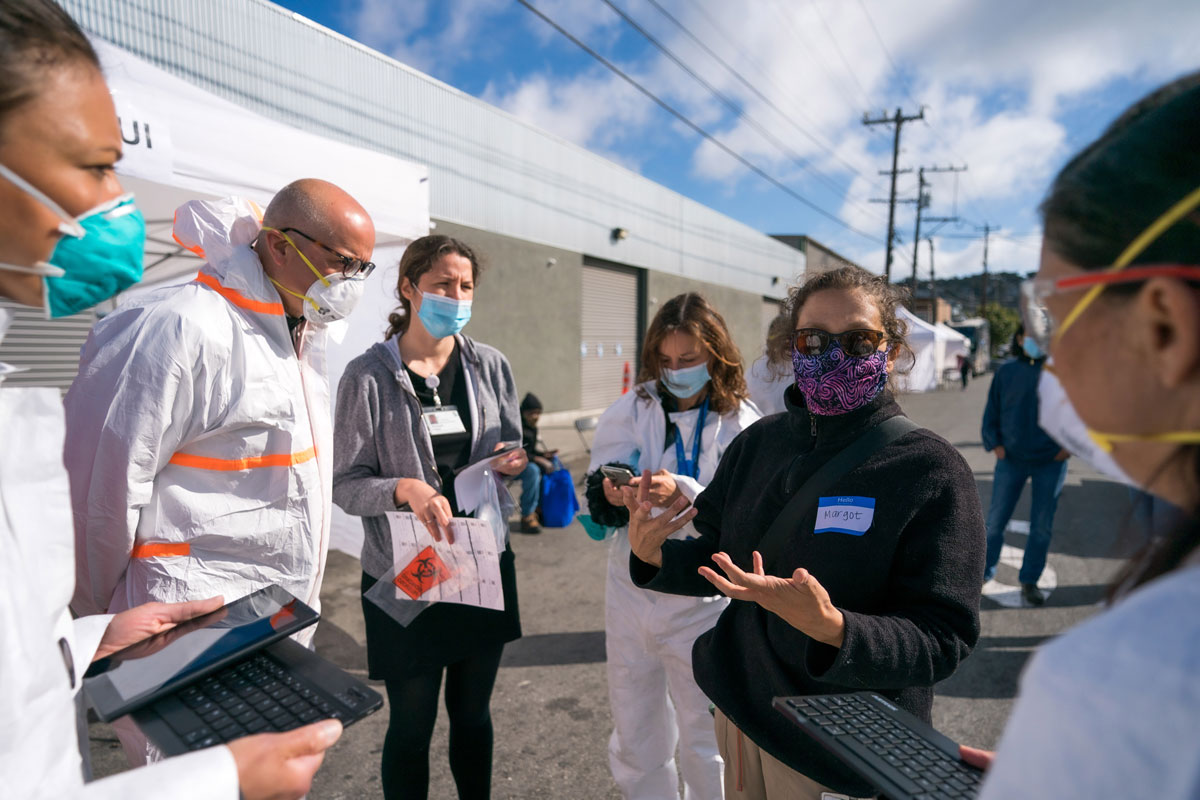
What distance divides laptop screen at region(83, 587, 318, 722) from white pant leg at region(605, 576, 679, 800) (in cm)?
139

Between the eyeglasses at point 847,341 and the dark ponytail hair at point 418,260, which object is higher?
the dark ponytail hair at point 418,260

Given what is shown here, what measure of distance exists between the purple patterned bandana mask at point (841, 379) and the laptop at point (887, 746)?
700 mm

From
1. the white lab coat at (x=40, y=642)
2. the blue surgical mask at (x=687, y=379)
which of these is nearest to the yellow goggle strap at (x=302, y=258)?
the white lab coat at (x=40, y=642)

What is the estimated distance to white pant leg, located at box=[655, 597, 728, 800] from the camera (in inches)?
90.5

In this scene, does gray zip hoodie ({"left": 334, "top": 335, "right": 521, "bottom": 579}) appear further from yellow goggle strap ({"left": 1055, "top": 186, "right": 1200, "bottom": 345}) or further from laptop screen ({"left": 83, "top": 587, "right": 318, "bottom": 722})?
yellow goggle strap ({"left": 1055, "top": 186, "right": 1200, "bottom": 345})

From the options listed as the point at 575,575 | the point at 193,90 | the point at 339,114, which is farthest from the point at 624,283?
the point at 193,90

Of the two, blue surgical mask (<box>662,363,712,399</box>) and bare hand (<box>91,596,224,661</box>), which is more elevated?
blue surgical mask (<box>662,363,712,399</box>)

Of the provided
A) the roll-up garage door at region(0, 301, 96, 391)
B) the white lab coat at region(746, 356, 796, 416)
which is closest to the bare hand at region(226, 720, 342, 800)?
the white lab coat at region(746, 356, 796, 416)

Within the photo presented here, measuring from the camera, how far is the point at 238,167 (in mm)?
3805

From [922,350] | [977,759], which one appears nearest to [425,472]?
[977,759]

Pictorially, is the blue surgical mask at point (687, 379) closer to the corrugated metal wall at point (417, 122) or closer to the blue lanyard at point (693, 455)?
the blue lanyard at point (693, 455)

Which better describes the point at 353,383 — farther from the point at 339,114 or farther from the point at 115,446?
the point at 339,114

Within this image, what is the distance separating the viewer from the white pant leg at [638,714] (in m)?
2.38

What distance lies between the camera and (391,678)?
7.34ft
